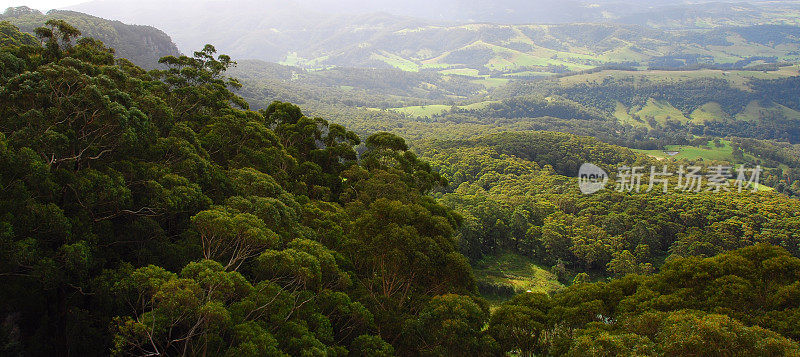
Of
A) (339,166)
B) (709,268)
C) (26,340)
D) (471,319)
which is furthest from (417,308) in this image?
(339,166)

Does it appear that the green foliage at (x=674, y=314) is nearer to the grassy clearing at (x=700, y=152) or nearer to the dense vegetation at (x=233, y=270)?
the dense vegetation at (x=233, y=270)

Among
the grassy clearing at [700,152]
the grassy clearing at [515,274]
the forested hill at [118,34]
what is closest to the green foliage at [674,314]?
the grassy clearing at [515,274]

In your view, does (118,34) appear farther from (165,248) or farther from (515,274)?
(165,248)

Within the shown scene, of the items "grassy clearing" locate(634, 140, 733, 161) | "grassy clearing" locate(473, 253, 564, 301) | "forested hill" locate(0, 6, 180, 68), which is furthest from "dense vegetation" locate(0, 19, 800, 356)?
"grassy clearing" locate(634, 140, 733, 161)

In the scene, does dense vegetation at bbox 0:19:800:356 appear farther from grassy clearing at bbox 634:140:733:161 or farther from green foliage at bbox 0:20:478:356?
grassy clearing at bbox 634:140:733:161

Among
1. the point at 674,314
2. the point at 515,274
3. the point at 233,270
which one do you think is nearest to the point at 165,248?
the point at 233,270

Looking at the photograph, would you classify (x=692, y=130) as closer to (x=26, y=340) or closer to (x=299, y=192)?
(x=299, y=192)
